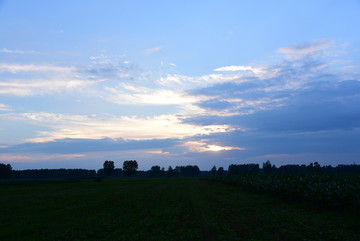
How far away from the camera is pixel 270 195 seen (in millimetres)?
36250

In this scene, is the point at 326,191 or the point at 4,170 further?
the point at 4,170

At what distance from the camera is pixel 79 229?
624 inches

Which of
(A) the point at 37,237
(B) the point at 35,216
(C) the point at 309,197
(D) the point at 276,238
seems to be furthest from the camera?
(C) the point at 309,197

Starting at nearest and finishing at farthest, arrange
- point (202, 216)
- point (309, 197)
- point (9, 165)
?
1. point (202, 216)
2. point (309, 197)
3. point (9, 165)

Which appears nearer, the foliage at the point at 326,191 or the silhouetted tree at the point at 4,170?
the foliage at the point at 326,191

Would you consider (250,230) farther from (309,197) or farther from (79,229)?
(309,197)

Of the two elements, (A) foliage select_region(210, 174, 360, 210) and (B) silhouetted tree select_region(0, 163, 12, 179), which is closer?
(A) foliage select_region(210, 174, 360, 210)

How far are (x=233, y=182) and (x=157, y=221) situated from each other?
5327 centimetres

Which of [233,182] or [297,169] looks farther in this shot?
[297,169]

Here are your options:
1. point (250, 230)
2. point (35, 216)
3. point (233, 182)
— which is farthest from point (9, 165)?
point (250, 230)

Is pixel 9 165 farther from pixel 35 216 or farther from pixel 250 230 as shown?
pixel 250 230

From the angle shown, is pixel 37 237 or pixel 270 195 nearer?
pixel 37 237

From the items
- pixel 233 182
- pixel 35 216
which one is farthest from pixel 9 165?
pixel 35 216

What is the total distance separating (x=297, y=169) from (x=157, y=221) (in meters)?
198
